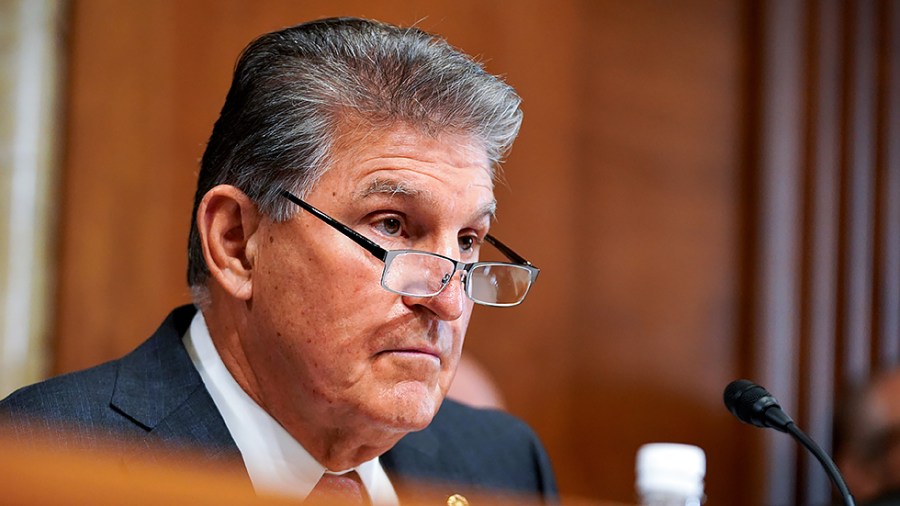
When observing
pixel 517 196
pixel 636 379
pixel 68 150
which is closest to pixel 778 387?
pixel 636 379

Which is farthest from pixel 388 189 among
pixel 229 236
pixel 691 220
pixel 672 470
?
pixel 691 220

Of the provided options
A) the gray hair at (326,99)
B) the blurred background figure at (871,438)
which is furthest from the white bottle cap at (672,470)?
the blurred background figure at (871,438)

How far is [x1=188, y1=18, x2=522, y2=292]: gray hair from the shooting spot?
1658 mm

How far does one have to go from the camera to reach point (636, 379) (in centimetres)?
374

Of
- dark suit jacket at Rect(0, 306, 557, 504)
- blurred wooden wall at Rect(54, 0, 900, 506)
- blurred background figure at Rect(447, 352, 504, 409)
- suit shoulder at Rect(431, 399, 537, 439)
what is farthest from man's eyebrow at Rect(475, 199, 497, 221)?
blurred wooden wall at Rect(54, 0, 900, 506)

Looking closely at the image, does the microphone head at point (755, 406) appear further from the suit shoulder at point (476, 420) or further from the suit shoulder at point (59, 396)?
the suit shoulder at point (59, 396)

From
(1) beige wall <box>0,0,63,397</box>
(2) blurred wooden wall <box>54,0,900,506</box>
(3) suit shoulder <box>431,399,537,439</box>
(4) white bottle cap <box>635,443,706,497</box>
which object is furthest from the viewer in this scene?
(2) blurred wooden wall <box>54,0,900,506</box>

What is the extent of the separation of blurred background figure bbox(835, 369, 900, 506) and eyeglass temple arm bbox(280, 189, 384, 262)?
196 cm

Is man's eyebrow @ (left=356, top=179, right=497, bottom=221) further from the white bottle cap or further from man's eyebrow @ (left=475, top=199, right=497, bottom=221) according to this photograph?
the white bottle cap

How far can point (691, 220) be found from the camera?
382cm

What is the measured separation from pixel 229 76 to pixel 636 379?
5.73 ft

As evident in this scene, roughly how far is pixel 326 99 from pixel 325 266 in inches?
10.5

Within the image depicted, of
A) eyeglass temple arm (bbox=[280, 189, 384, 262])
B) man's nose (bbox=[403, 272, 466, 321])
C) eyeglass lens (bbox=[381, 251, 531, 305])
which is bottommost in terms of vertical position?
man's nose (bbox=[403, 272, 466, 321])

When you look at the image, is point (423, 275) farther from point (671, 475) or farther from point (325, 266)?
point (671, 475)
